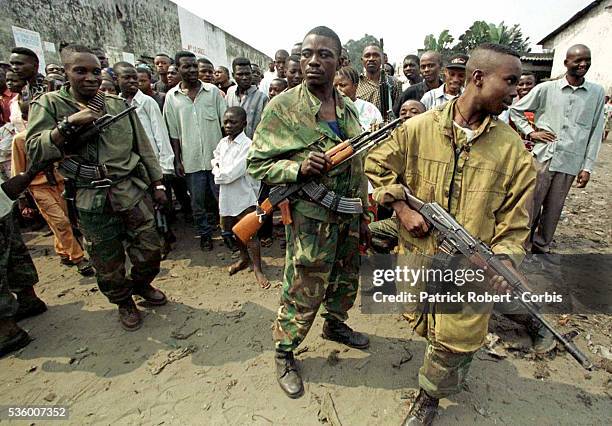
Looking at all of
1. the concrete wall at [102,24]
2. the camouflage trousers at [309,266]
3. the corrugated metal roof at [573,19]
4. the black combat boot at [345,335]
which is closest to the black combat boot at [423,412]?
the black combat boot at [345,335]

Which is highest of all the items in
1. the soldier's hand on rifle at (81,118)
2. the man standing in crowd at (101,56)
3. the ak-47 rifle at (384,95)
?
the man standing in crowd at (101,56)

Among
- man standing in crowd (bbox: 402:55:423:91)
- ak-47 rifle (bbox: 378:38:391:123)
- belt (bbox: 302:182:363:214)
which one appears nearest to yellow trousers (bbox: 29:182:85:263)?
belt (bbox: 302:182:363:214)

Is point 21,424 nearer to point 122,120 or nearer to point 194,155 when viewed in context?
point 122,120

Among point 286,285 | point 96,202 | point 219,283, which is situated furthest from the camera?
point 219,283

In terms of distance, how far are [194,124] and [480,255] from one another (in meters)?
3.77

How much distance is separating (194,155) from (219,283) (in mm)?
1683

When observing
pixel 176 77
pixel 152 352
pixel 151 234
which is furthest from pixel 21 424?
pixel 176 77

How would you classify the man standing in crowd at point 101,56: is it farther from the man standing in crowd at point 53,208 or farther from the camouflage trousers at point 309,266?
the camouflage trousers at point 309,266

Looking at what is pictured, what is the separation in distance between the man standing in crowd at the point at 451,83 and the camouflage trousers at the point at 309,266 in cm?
235

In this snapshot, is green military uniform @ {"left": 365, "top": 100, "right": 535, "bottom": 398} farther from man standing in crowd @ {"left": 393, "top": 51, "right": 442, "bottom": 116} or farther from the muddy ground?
man standing in crowd @ {"left": 393, "top": 51, "right": 442, "bottom": 116}

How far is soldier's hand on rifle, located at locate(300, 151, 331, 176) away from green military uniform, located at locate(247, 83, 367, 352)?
0.06 m

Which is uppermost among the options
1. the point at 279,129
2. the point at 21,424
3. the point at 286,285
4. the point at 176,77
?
the point at 176,77

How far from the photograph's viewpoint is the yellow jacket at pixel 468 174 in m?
1.72

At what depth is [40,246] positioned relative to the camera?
4.94 metres
